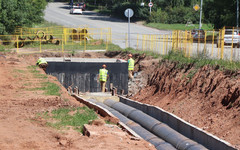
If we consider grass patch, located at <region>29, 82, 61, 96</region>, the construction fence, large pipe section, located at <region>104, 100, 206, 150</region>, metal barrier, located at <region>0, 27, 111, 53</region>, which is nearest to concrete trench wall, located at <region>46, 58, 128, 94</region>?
the construction fence

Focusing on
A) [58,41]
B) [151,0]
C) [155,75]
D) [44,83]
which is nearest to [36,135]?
[44,83]

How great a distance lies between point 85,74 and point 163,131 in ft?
43.6

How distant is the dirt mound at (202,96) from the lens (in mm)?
12817

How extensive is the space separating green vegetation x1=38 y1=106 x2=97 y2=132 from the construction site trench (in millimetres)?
2950

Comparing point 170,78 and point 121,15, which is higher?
point 121,15

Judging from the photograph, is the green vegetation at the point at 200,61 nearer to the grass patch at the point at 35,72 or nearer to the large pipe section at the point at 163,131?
the large pipe section at the point at 163,131

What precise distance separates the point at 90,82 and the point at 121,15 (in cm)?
3952

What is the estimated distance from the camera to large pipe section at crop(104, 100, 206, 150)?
1151 cm

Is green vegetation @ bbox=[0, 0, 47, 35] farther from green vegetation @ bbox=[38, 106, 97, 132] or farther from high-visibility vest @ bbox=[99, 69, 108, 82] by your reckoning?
green vegetation @ bbox=[38, 106, 97, 132]

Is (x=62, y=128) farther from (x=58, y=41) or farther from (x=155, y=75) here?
(x=58, y=41)

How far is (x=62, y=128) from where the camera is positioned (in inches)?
428

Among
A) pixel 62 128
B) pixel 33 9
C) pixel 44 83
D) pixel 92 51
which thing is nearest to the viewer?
pixel 62 128

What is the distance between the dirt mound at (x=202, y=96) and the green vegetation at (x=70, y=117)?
406 centimetres

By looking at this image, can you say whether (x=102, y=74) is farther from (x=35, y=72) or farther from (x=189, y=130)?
(x=189, y=130)
